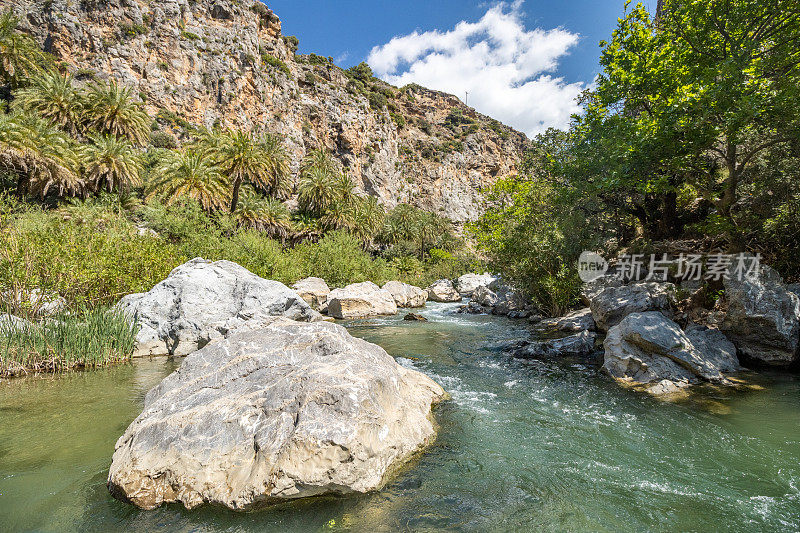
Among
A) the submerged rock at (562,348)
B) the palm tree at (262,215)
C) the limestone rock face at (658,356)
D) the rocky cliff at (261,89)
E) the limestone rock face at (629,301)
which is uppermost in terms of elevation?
the rocky cliff at (261,89)

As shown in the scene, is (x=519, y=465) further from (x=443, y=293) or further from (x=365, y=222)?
(x=365, y=222)

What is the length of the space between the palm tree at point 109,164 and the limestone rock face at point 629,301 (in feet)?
107

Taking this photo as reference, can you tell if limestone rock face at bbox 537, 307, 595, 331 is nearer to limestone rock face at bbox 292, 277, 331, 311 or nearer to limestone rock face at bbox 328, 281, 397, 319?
limestone rock face at bbox 328, 281, 397, 319

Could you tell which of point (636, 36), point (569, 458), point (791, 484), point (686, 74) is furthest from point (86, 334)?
point (636, 36)

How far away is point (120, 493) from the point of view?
4.48 metres

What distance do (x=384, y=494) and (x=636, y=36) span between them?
53.9 ft

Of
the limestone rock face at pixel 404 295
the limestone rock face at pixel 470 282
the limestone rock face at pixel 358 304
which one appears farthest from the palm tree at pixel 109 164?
the limestone rock face at pixel 470 282

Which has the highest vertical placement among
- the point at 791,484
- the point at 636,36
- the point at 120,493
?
the point at 636,36

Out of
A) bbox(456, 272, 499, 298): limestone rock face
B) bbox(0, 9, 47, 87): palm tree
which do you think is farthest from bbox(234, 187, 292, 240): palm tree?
bbox(0, 9, 47, 87): palm tree

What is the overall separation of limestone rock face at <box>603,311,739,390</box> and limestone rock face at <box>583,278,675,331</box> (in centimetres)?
283

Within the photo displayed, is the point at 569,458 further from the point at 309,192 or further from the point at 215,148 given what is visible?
the point at 309,192

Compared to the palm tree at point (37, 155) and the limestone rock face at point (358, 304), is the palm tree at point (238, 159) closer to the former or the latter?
the palm tree at point (37, 155)

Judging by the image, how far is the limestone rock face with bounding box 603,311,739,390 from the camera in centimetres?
891

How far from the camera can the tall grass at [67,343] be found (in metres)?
9.29
